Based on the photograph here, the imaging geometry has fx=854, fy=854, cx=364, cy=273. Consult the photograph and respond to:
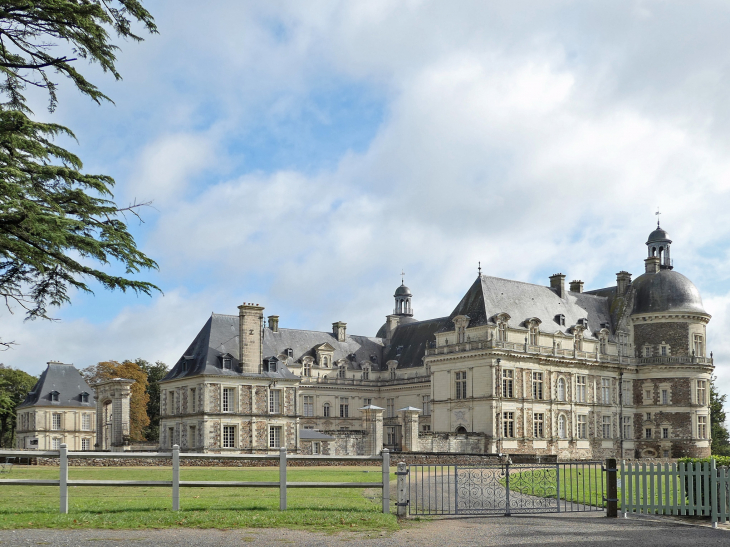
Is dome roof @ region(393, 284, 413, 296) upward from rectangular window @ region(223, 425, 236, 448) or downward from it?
upward

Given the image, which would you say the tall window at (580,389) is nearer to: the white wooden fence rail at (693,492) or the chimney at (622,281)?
the chimney at (622,281)

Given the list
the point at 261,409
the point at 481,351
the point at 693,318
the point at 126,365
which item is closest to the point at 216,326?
the point at 261,409

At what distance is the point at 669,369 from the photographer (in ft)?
197

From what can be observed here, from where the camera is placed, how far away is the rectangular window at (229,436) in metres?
48.0

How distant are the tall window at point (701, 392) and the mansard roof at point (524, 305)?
24.6 ft

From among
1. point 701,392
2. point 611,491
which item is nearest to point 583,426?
point 701,392

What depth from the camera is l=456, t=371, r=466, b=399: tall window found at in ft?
178

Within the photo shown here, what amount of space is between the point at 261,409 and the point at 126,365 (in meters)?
29.1

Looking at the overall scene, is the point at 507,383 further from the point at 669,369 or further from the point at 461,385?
the point at 669,369

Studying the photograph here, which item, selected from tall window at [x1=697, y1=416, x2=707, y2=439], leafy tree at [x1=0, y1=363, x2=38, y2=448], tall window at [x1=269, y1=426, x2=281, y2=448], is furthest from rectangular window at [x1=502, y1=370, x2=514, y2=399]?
leafy tree at [x1=0, y1=363, x2=38, y2=448]

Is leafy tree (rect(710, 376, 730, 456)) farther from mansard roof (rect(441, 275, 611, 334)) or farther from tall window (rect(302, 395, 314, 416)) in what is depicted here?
tall window (rect(302, 395, 314, 416))

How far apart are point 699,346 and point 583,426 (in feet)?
34.5

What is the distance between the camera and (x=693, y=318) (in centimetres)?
6006

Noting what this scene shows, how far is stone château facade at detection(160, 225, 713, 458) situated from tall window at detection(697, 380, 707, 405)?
0.08 metres
